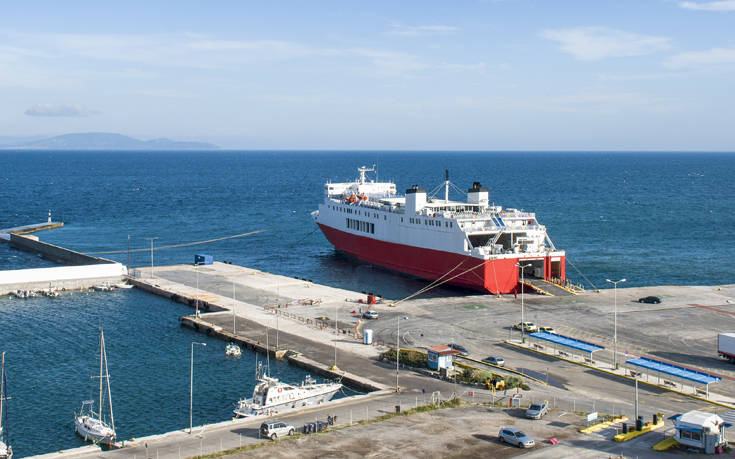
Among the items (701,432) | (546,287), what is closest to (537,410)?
(701,432)

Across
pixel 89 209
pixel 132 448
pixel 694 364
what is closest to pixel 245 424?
pixel 132 448

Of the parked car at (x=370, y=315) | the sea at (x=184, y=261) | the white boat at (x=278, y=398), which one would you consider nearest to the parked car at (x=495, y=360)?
the white boat at (x=278, y=398)

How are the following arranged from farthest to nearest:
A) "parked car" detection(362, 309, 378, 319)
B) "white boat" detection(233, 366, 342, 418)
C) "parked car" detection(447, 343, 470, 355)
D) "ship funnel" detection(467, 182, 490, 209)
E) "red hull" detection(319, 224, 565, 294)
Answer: "ship funnel" detection(467, 182, 490, 209) → "red hull" detection(319, 224, 565, 294) → "parked car" detection(362, 309, 378, 319) → "parked car" detection(447, 343, 470, 355) → "white boat" detection(233, 366, 342, 418)

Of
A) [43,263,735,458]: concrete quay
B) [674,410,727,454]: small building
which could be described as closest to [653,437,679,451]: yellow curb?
[674,410,727,454]: small building

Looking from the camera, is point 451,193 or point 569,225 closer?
point 569,225

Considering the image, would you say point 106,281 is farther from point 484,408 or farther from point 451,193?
point 451,193

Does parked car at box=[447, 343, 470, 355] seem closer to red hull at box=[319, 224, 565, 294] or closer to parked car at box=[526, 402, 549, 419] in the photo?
parked car at box=[526, 402, 549, 419]
